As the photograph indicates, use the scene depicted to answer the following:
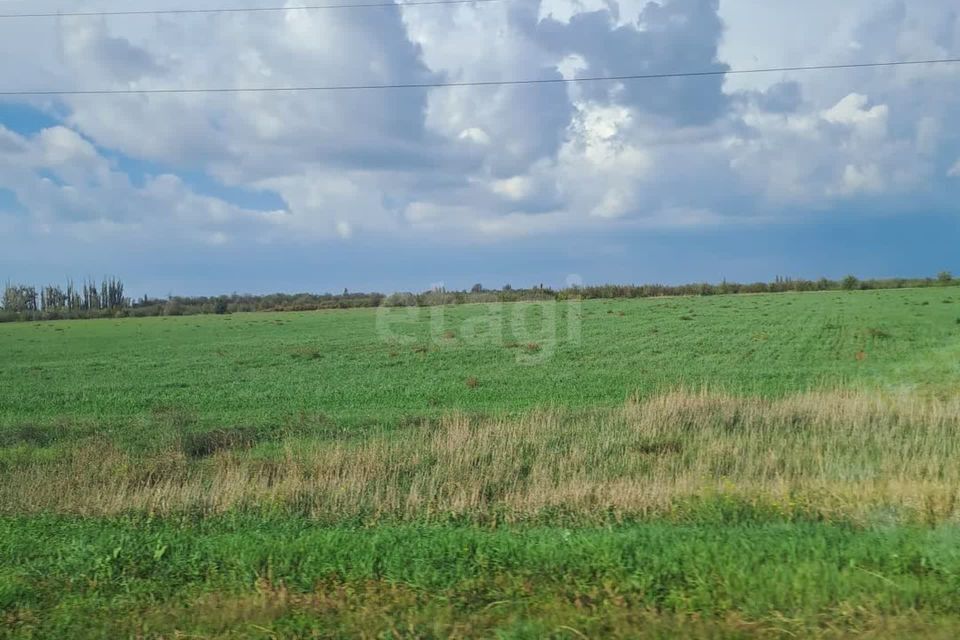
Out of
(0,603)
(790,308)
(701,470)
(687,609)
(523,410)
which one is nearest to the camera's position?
(687,609)

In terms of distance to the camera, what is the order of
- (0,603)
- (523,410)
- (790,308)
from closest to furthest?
(0,603) → (523,410) → (790,308)

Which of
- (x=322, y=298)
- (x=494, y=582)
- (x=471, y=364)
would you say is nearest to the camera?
(x=494, y=582)

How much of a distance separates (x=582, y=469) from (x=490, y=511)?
2.53m

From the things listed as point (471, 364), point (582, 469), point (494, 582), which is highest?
point (494, 582)

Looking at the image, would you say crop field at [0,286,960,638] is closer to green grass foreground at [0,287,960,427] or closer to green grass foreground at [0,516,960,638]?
green grass foreground at [0,516,960,638]

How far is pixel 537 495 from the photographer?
8391 mm

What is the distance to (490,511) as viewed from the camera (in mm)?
8078

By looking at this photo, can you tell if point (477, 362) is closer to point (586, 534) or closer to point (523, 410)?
point (523, 410)

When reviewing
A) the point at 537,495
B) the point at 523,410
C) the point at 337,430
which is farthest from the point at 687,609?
the point at 523,410

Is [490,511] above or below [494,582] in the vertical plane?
below

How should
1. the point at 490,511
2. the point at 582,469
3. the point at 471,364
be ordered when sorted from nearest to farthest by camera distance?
1. the point at 490,511
2. the point at 582,469
3. the point at 471,364

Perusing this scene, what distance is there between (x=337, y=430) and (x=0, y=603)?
9062 millimetres

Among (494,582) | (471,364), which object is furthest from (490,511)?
(471,364)

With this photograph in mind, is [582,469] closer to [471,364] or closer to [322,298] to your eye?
[471,364]
